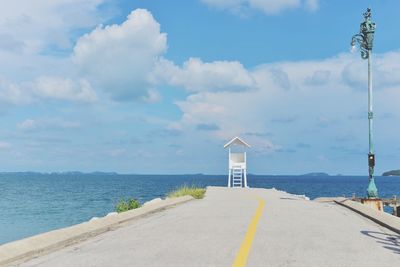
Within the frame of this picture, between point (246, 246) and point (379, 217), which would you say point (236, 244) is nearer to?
point (246, 246)

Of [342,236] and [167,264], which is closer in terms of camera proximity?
[167,264]

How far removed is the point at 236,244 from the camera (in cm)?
1001

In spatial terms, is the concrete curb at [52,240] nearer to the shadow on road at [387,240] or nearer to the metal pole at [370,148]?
the shadow on road at [387,240]

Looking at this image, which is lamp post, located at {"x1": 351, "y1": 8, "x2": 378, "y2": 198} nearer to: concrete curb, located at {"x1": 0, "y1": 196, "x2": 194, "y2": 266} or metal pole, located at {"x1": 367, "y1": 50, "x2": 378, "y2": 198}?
metal pole, located at {"x1": 367, "y1": 50, "x2": 378, "y2": 198}

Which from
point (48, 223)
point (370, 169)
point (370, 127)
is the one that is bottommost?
point (48, 223)

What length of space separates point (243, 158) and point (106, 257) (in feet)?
114

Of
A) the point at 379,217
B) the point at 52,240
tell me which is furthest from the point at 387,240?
the point at 52,240

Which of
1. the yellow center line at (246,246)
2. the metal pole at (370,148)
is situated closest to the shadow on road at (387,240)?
the yellow center line at (246,246)

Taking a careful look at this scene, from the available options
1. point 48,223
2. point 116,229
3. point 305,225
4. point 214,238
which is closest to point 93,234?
point 116,229

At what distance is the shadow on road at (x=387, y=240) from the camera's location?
10062mm

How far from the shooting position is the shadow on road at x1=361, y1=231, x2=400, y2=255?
10062mm

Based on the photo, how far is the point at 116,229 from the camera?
12.7m

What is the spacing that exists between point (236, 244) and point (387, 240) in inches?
138

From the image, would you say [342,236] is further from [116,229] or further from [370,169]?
[370,169]
